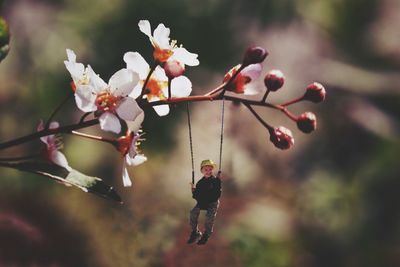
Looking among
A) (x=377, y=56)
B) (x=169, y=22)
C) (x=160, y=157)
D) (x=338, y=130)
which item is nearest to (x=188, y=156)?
(x=160, y=157)

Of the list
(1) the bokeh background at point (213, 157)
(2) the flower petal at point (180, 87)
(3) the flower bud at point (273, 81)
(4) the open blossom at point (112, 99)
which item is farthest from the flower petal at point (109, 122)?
(1) the bokeh background at point (213, 157)

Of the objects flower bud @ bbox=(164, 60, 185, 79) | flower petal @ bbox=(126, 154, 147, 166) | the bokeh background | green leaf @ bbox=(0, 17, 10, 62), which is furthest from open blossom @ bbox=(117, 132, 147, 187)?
the bokeh background

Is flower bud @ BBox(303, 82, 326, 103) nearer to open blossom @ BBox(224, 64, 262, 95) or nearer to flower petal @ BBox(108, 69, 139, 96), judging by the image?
open blossom @ BBox(224, 64, 262, 95)

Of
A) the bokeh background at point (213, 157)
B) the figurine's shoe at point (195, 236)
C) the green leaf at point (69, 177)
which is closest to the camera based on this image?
the figurine's shoe at point (195, 236)

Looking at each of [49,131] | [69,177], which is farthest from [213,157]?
[49,131]

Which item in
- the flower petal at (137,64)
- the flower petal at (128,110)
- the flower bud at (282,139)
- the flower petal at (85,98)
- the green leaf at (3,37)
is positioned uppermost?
the green leaf at (3,37)

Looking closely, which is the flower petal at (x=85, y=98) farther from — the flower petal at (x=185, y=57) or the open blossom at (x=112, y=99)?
the flower petal at (x=185, y=57)

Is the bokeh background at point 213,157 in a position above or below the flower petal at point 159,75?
above
